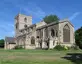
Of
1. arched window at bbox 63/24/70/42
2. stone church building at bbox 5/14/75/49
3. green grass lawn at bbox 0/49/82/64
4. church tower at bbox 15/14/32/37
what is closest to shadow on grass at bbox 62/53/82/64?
green grass lawn at bbox 0/49/82/64

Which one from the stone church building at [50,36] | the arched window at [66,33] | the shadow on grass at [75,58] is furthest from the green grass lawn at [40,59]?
the arched window at [66,33]

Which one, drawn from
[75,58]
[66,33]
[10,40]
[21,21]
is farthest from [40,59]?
[21,21]

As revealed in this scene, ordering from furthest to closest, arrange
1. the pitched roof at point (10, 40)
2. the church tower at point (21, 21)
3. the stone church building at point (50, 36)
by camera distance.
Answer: the church tower at point (21, 21)
the pitched roof at point (10, 40)
the stone church building at point (50, 36)

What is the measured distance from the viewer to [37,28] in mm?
66062

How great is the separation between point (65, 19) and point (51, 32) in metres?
7.12

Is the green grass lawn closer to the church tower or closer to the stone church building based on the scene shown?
the stone church building

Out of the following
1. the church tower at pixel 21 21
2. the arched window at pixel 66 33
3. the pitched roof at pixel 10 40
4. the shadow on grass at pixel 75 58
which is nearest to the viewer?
the shadow on grass at pixel 75 58

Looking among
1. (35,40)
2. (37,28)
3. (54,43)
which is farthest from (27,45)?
(54,43)

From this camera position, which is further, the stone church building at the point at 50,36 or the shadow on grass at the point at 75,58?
the stone church building at the point at 50,36

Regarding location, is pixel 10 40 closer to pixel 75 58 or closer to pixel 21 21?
pixel 21 21

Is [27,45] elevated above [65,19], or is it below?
below

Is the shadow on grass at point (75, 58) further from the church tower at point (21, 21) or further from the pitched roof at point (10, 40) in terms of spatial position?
the church tower at point (21, 21)

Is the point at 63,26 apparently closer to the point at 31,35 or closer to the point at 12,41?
the point at 31,35

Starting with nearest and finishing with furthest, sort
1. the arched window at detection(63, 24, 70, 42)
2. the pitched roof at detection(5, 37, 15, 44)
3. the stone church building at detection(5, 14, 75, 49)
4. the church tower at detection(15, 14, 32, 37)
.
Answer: the stone church building at detection(5, 14, 75, 49) → the arched window at detection(63, 24, 70, 42) → the pitched roof at detection(5, 37, 15, 44) → the church tower at detection(15, 14, 32, 37)
